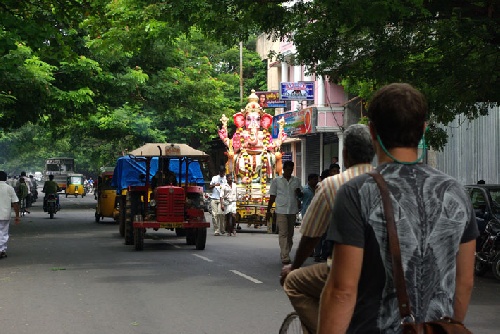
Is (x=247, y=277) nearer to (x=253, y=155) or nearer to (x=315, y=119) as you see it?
(x=253, y=155)

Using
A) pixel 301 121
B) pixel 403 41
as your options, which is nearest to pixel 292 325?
pixel 403 41

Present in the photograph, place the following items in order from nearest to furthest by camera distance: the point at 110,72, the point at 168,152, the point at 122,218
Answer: the point at 168,152 → the point at 122,218 → the point at 110,72

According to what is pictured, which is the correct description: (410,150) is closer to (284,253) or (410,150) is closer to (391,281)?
(391,281)

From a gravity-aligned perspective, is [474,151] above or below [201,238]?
above

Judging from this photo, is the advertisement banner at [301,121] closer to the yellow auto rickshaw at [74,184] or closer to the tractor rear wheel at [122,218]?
the tractor rear wheel at [122,218]

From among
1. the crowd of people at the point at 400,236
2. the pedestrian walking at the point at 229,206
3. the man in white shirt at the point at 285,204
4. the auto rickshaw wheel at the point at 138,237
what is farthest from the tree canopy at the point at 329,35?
the crowd of people at the point at 400,236

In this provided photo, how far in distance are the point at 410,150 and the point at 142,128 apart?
150ft

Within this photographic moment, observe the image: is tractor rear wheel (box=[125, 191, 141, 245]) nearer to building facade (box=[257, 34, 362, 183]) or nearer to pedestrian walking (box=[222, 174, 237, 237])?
pedestrian walking (box=[222, 174, 237, 237])

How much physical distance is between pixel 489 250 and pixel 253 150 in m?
17.3

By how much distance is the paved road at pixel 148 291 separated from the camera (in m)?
10.2

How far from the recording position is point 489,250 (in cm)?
1577

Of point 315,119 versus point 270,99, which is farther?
point 270,99

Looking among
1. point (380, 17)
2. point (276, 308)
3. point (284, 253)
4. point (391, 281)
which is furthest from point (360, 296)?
point (284, 253)

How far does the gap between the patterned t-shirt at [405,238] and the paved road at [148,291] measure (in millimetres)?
6223
